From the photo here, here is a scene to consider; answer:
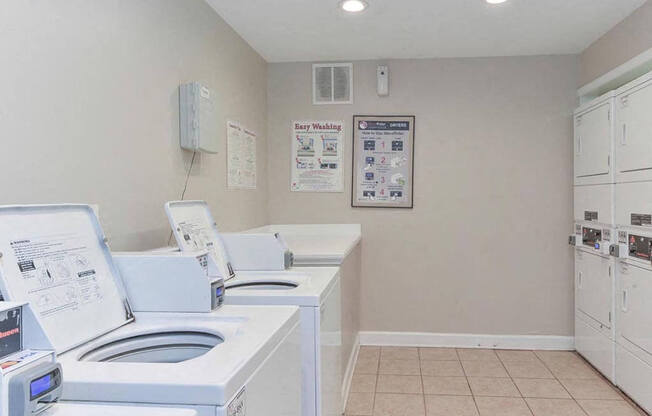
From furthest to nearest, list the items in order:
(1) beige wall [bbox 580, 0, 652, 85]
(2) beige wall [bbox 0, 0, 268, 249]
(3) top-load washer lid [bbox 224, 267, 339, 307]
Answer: (1) beige wall [bbox 580, 0, 652, 85] → (3) top-load washer lid [bbox 224, 267, 339, 307] → (2) beige wall [bbox 0, 0, 268, 249]

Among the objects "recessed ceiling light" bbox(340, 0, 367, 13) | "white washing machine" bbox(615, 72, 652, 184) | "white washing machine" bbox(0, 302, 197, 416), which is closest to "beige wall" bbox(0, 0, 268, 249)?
"white washing machine" bbox(0, 302, 197, 416)

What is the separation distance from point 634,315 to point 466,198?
5.04 feet

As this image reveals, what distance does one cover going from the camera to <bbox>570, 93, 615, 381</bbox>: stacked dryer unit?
317 cm

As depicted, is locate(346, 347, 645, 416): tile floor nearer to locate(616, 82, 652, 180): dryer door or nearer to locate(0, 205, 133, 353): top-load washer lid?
locate(616, 82, 652, 180): dryer door

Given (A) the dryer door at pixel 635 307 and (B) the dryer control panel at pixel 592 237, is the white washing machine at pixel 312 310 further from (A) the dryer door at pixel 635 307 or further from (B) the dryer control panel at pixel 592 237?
(B) the dryer control panel at pixel 592 237

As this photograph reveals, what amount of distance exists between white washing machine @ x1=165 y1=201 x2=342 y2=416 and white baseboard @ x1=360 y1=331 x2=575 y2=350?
→ 1.70 m

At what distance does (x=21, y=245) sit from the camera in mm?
1158

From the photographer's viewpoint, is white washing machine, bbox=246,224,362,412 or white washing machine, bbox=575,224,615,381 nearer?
white washing machine, bbox=246,224,362,412

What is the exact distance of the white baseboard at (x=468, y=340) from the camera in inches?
156

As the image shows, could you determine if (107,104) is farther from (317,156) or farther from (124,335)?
(317,156)

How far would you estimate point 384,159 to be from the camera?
409cm

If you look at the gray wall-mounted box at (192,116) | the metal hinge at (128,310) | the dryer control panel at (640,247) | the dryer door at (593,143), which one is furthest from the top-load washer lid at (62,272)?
the dryer door at (593,143)

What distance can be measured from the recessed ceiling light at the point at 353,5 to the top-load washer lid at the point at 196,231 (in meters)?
1.51

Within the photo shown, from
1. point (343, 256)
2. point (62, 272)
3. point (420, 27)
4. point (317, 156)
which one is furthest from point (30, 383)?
point (317, 156)
